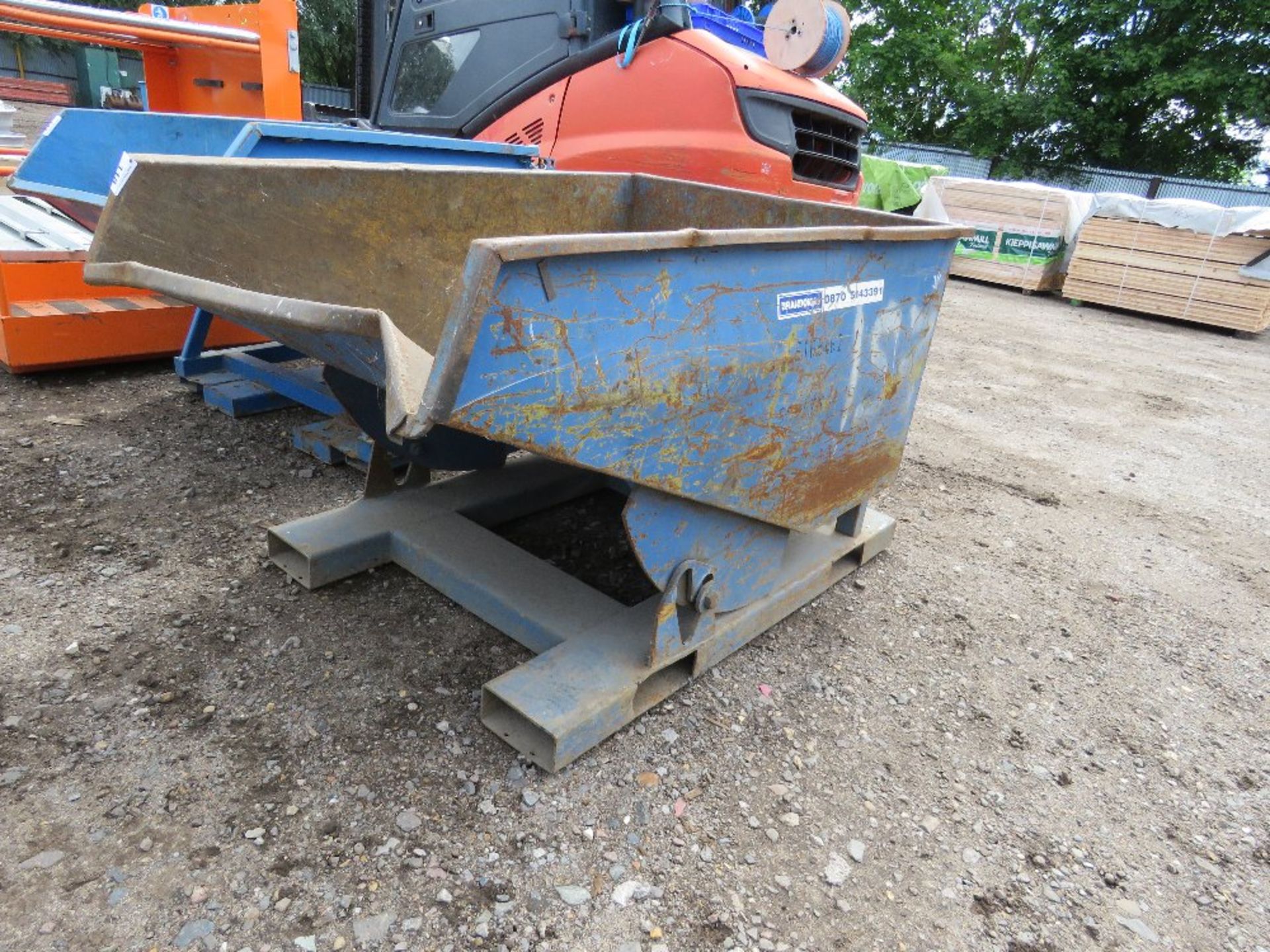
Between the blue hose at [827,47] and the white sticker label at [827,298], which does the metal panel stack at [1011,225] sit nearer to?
the blue hose at [827,47]

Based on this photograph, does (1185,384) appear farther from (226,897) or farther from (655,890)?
(226,897)

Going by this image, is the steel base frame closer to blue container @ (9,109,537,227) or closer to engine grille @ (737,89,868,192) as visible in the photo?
blue container @ (9,109,537,227)

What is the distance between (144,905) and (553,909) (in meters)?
0.79

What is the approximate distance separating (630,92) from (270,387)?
2.37 meters

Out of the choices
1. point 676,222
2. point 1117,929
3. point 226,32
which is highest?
point 226,32

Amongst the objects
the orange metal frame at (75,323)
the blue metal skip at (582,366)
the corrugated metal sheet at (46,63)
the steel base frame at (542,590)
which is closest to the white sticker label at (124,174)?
the blue metal skip at (582,366)

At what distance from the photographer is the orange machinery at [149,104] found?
382 centimetres

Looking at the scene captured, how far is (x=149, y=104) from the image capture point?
657cm

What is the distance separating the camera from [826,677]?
2.49m

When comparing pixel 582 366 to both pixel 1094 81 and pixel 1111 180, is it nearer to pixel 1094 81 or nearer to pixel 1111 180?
pixel 1111 180

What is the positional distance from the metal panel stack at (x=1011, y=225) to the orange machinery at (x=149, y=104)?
9313 millimetres

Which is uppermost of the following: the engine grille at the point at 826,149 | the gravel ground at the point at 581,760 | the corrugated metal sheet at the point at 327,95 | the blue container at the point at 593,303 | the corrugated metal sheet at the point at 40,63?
the corrugated metal sheet at the point at 40,63

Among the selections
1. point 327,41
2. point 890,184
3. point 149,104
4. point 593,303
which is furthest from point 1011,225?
point 327,41

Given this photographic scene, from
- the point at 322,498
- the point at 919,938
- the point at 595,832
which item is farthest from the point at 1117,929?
the point at 322,498
